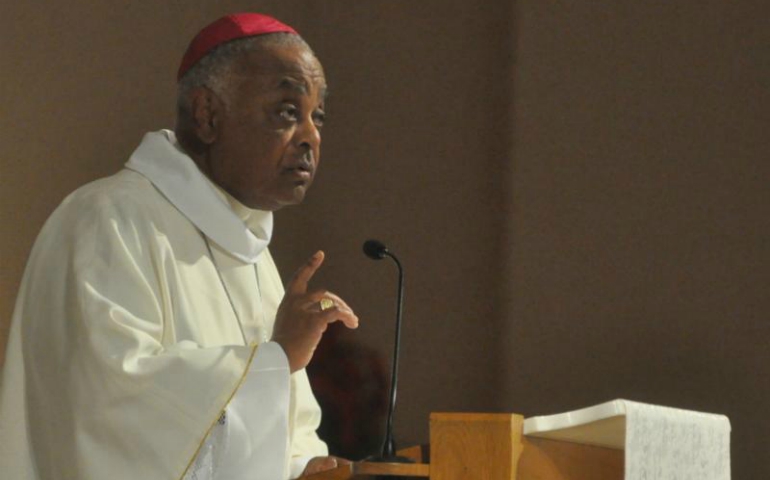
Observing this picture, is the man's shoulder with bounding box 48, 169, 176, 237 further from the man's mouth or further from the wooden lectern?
the wooden lectern

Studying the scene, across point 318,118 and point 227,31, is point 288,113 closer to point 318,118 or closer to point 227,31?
point 318,118

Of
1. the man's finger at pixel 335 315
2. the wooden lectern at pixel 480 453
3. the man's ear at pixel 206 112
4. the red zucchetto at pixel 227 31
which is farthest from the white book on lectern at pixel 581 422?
the red zucchetto at pixel 227 31

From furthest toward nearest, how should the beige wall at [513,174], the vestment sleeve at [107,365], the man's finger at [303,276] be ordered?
the beige wall at [513,174]
the man's finger at [303,276]
the vestment sleeve at [107,365]

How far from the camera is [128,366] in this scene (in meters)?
2.96

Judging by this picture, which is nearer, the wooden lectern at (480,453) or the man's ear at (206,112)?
the wooden lectern at (480,453)

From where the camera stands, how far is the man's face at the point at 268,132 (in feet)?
11.7

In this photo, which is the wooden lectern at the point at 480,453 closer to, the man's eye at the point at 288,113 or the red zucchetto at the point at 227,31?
the man's eye at the point at 288,113

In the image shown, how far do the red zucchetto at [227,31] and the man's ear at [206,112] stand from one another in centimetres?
11

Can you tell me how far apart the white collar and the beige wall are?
1.64m

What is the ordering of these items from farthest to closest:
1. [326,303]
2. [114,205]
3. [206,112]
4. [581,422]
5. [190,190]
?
[206,112], [190,190], [114,205], [326,303], [581,422]

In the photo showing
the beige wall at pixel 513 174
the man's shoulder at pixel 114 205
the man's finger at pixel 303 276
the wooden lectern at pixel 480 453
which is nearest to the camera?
the wooden lectern at pixel 480 453

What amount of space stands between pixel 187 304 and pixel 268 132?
0.54 metres

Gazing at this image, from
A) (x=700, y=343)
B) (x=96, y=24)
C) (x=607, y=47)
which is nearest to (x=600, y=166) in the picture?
(x=607, y=47)

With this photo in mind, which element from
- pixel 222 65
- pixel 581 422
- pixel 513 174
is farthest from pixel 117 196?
pixel 513 174
